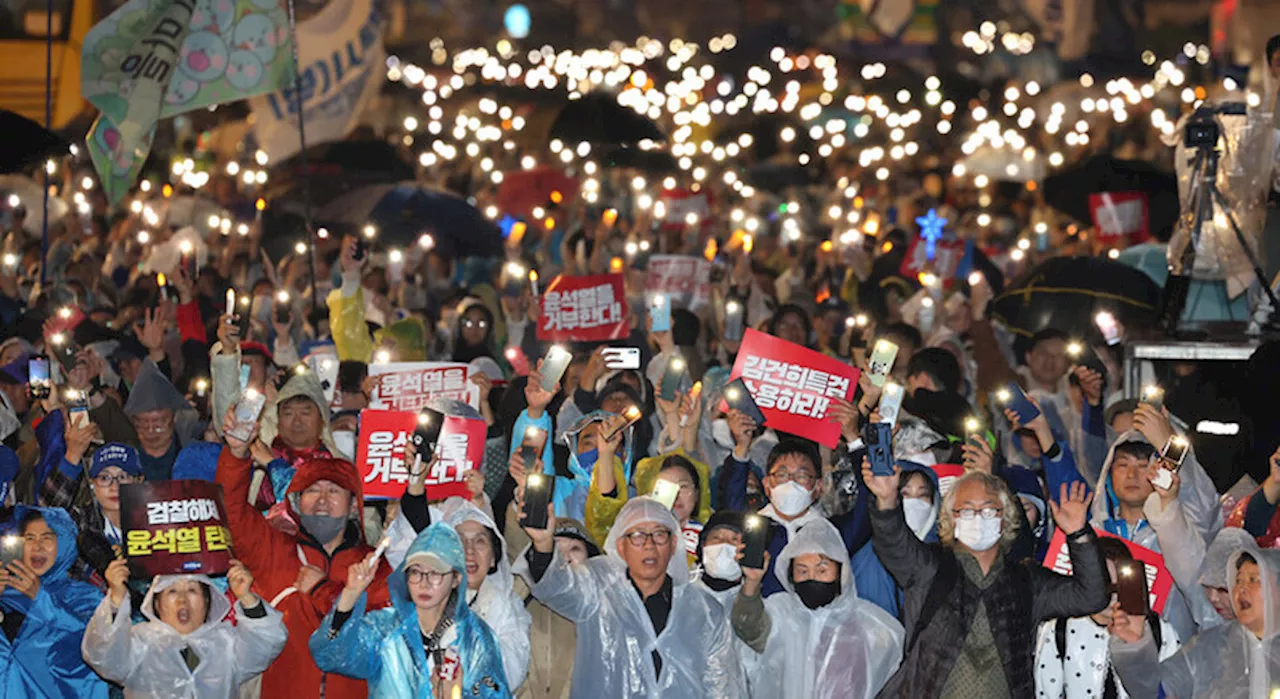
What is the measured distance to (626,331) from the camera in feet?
35.6

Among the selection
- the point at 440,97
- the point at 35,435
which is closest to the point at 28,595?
the point at 35,435

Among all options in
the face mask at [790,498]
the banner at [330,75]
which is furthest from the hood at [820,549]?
the banner at [330,75]

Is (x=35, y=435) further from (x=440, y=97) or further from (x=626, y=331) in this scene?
(x=440, y=97)

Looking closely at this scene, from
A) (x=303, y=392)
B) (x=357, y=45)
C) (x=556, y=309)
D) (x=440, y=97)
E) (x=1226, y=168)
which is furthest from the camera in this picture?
(x=440, y=97)

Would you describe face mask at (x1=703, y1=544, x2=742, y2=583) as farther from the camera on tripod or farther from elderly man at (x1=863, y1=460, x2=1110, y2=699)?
the camera on tripod

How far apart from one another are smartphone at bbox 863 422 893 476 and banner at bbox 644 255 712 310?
6082 mm

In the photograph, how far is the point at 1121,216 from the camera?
1401cm

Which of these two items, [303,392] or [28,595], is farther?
[303,392]

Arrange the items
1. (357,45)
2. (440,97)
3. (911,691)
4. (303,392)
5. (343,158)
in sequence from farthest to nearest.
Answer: (440,97) < (343,158) < (357,45) < (303,392) < (911,691)

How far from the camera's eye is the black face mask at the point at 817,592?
6.81 m

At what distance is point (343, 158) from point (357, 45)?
2135 millimetres

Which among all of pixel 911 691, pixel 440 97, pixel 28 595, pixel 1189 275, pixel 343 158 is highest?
pixel 440 97

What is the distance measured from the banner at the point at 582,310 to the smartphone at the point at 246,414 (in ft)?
10.8

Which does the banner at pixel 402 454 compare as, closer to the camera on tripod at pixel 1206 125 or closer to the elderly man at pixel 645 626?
the elderly man at pixel 645 626
